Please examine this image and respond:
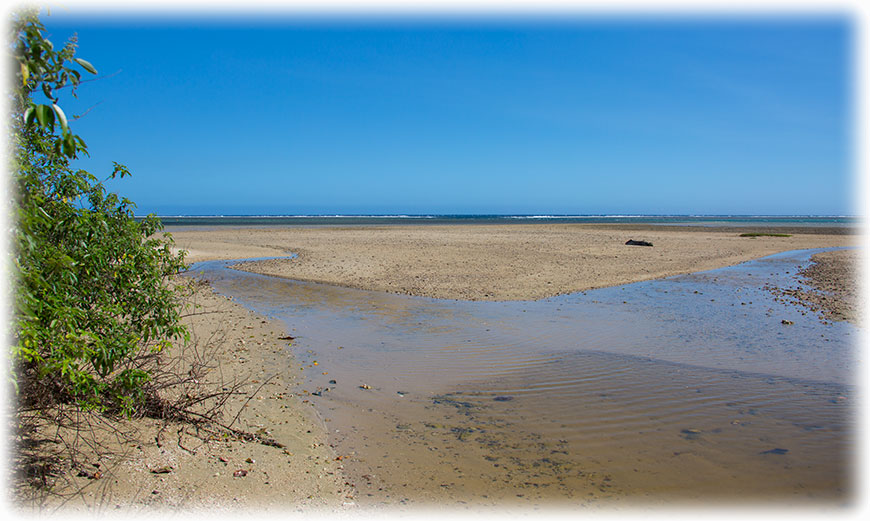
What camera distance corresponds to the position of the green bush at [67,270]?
3166 mm

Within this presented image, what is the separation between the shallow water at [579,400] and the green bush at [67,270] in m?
2.28

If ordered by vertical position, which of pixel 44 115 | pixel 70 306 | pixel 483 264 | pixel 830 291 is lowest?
pixel 830 291

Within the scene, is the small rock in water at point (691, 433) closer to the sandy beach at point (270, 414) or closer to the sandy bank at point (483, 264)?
the sandy beach at point (270, 414)

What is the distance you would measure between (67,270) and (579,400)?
18.9 ft

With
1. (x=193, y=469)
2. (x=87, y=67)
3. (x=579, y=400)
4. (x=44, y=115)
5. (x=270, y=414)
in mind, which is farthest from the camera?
(x=579, y=400)

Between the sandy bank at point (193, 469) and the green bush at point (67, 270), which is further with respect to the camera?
the sandy bank at point (193, 469)

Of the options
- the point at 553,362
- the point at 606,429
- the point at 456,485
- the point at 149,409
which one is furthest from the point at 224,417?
the point at 553,362

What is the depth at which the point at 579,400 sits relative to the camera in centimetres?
713

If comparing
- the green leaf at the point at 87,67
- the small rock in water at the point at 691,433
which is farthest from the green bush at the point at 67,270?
the small rock in water at the point at 691,433

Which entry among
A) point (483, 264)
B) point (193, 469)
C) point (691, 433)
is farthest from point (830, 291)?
point (193, 469)

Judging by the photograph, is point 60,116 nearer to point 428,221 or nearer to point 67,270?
point 67,270

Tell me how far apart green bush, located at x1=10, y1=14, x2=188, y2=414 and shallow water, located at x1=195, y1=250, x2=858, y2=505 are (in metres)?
2.28

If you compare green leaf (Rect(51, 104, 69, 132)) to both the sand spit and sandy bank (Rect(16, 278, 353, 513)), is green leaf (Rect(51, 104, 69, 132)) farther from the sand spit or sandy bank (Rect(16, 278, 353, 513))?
the sand spit

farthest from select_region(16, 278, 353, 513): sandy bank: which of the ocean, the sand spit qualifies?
the ocean
